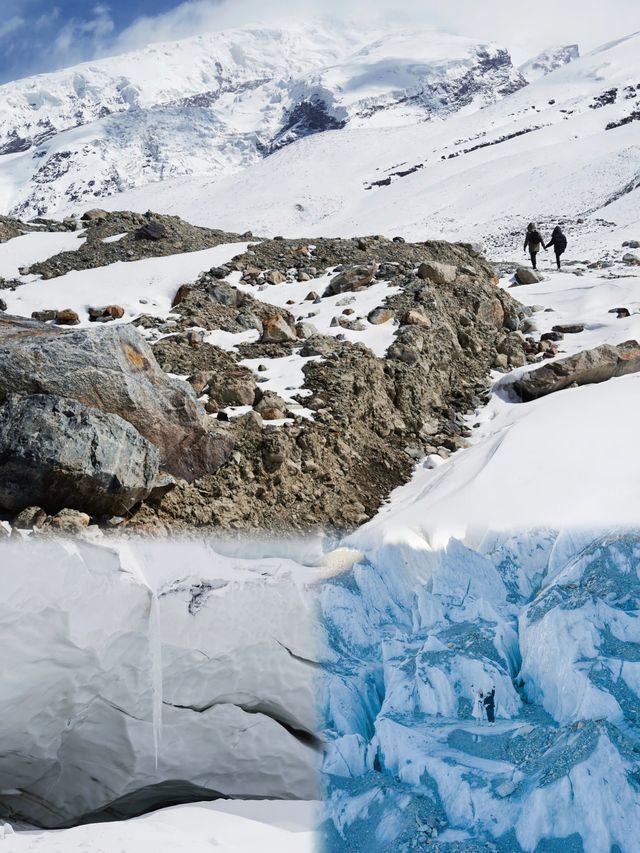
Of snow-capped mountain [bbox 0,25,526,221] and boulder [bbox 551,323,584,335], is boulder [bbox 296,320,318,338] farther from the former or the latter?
snow-capped mountain [bbox 0,25,526,221]

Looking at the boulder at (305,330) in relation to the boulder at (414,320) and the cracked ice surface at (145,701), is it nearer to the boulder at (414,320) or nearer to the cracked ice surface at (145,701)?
the boulder at (414,320)

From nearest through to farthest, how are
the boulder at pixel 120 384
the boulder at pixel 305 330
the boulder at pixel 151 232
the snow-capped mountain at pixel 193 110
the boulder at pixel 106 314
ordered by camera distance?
the boulder at pixel 120 384 < the boulder at pixel 305 330 < the boulder at pixel 106 314 < the boulder at pixel 151 232 < the snow-capped mountain at pixel 193 110

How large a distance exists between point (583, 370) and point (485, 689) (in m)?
4.86

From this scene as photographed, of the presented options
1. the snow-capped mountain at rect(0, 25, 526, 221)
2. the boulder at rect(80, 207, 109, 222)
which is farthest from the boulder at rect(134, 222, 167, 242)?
the snow-capped mountain at rect(0, 25, 526, 221)

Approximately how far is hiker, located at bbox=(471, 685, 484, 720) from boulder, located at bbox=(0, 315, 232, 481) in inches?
122

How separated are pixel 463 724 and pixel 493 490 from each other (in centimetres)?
198

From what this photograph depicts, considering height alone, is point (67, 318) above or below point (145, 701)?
above

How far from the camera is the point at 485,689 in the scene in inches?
192

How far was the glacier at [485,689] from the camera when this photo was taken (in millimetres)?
4102

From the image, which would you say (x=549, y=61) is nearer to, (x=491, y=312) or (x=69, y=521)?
(x=491, y=312)

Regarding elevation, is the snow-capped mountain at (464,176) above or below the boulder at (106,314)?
below

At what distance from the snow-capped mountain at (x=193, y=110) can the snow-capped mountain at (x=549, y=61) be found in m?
5.45

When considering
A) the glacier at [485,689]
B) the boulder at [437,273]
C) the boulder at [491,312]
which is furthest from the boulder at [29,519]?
the boulder at [437,273]

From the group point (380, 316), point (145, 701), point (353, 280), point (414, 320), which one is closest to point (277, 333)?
point (380, 316)
